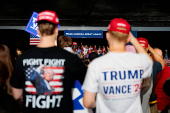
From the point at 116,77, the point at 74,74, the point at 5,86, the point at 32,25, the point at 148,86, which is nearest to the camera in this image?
the point at 116,77

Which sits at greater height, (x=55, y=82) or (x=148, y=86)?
(x=55, y=82)

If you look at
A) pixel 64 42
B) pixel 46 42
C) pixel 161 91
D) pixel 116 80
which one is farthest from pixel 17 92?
pixel 161 91

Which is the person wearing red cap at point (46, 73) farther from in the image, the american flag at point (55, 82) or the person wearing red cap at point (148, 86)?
the person wearing red cap at point (148, 86)

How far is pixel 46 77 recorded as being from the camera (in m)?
1.41

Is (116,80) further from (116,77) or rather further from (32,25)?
(32,25)

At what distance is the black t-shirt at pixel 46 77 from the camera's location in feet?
4.65

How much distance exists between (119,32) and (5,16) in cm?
1190

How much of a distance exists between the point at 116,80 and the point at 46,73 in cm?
52

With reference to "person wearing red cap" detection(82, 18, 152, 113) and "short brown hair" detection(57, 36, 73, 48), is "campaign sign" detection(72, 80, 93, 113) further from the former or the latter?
"short brown hair" detection(57, 36, 73, 48)

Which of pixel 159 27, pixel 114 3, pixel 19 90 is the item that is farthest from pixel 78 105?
pixel 159 27

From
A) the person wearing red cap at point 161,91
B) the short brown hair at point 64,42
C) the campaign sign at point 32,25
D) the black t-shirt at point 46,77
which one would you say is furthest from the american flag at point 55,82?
the campaign sign at point 32,25

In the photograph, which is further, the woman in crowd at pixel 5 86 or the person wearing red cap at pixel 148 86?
the person wearing red cap at pixel 148 86

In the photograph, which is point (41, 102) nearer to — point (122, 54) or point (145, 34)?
point (122, 54)

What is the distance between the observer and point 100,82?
138cm
